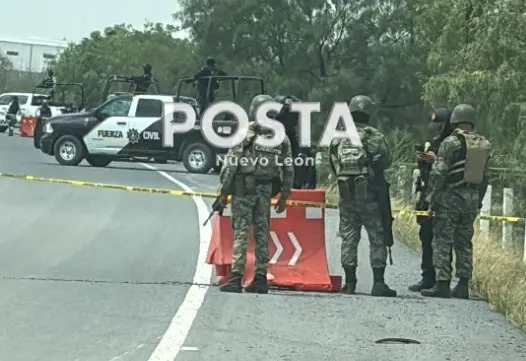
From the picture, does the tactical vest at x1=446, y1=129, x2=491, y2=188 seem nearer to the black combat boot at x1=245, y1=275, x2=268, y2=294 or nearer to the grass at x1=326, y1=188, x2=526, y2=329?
the grass at x1=326, y1=188, x2=526, y2=329

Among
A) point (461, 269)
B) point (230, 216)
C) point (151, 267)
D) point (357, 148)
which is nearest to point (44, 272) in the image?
point (151, 267)

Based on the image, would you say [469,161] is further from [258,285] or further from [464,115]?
[258,285]

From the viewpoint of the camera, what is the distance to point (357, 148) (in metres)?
11.1

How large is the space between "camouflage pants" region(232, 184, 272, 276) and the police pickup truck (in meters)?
17.5

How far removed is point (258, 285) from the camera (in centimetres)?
1088

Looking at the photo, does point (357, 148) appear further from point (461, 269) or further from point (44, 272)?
point (44, 272)

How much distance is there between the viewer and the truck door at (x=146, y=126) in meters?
28.9

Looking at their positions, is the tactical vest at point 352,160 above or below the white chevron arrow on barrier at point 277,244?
above

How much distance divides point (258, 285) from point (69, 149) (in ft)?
62.2

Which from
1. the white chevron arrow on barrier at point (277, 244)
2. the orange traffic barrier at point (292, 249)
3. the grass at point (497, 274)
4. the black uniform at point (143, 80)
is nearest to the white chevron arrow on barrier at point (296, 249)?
the orange traffic barrier at point (292, 249)

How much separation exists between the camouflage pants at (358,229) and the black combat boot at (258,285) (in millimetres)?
889

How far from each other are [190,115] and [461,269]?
18.2 m

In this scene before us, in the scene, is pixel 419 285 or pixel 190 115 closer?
pixel 419 285

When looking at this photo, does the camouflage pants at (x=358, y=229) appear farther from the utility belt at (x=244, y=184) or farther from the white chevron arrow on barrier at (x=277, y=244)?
the utility belt at (x=244, y=184)
